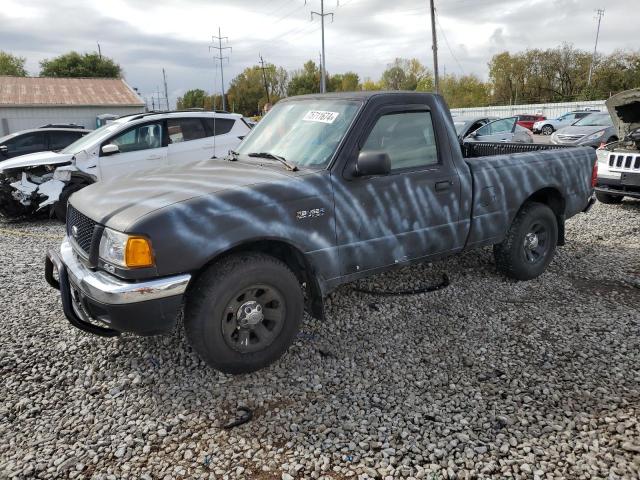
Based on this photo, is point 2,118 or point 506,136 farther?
point 2,118

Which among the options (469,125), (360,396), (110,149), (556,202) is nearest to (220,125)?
(110,149)

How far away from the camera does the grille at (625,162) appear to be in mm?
7348

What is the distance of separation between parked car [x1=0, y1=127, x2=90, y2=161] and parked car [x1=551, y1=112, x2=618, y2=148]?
13.9 meters

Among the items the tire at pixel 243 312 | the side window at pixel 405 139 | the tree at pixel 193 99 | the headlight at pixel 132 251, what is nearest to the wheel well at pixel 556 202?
the side window at pixel 405 139

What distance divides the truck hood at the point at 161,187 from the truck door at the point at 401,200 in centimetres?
53

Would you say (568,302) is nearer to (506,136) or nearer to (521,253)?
(521,253)

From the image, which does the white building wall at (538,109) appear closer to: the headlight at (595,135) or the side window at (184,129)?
the headlight at (595,135)

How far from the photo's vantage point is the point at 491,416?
2.73 metres

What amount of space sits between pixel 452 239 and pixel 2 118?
3270 cm

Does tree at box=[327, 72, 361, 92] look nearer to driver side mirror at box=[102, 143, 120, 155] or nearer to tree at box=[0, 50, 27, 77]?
tree at box=[0, 50, 27, 77]

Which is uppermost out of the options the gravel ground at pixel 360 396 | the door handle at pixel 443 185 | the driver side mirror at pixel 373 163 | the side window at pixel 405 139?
the side window at pixel 405 139

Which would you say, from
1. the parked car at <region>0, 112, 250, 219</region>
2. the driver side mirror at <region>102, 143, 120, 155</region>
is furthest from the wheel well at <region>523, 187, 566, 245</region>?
the driver side mirror at <region>102, 143, 120, 155</region>

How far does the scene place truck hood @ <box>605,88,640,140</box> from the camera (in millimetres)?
8055

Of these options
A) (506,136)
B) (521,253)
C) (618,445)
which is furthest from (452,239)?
(506,136)
